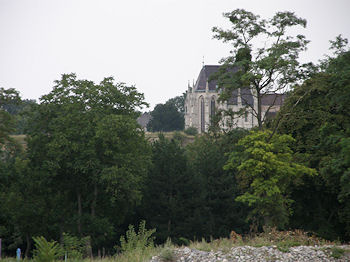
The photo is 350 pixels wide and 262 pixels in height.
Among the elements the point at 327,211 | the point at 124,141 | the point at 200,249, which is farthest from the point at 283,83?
the point at 200,249

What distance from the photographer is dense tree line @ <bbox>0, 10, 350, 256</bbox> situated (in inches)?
929

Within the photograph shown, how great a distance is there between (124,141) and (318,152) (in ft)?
39.5

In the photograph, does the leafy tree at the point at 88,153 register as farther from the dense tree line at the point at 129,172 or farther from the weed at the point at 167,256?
the weed at the point at 167,256

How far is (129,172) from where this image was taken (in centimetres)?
2672

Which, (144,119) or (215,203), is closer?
(215,203)

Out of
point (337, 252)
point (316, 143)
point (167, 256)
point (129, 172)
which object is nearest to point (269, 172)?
point (316, 143)

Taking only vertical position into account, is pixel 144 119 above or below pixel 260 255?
above

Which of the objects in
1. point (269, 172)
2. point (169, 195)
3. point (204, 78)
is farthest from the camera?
point (204, 78)

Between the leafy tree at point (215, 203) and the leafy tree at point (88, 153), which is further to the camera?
the leafy tree at point (215, 203)

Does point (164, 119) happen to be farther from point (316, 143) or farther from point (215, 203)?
point (316, 143)

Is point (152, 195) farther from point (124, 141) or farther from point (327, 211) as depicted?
point (327, 211)

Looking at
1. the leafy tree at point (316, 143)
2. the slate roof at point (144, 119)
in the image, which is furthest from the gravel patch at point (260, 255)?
the slate roof at point (144, 119)

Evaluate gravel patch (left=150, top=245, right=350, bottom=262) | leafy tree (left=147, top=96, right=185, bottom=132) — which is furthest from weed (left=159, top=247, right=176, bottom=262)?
leafy tree (left=147, top=96, right=185, bottom=132)

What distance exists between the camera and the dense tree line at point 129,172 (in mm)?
23594
